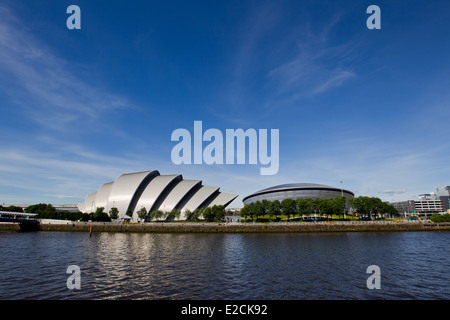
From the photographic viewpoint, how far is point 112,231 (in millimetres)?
71500

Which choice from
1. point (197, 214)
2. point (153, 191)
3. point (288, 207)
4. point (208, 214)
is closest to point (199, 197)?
point (197, 214)

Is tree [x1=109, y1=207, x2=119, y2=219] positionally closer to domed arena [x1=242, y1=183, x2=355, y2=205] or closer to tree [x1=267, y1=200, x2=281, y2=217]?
tree [x1=267, y1=200, x2=281, y2=217]

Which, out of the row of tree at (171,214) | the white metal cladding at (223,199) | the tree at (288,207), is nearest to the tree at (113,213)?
the row of tree at (171,214)

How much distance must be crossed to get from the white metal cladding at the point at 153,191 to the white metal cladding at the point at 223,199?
64.7 ft

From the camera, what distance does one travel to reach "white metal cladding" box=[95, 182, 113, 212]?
102 meters

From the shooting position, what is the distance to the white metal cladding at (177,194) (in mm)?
98000

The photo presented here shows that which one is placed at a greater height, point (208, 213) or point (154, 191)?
point (154, 191)

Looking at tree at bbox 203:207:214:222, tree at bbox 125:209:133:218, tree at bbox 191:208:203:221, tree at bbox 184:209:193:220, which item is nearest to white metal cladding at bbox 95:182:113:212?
tree at bbox 125:209:133:218

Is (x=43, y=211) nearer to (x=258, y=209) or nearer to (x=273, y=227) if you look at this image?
(x=258, y=209)

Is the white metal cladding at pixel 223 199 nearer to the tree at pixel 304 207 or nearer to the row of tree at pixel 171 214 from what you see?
the row of tree at pixel 171 214
